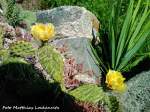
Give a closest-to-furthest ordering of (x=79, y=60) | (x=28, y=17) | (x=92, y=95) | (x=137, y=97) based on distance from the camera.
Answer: (x=92, y=95), (x=137, y=97), (x=79, y=60), (x=28, y=17)

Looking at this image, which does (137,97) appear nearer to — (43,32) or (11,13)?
(43,32)

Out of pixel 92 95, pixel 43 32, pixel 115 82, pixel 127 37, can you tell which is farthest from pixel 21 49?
pixel 127 37

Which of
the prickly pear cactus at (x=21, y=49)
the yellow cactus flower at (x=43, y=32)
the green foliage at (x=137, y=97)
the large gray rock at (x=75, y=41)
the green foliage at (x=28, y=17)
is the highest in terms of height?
the yellow cactus flower at (x=43, y=32)

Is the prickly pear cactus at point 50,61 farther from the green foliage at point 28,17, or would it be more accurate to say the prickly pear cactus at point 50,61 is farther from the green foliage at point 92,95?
the green foliage at point 28,17

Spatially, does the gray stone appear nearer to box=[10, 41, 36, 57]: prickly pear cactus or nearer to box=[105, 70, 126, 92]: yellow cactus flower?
box=[105, 70, 126, 92]: yellow cactus flower

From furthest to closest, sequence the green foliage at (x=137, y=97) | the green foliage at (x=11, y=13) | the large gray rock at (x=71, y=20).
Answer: the large gray rock at (x=71, y=20) → the green foliage at (x=11, y=13) → the green foliage at (x=137, y=97)

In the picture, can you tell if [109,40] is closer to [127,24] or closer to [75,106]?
[127,24]

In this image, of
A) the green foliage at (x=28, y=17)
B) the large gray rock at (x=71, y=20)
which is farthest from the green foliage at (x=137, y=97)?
the green foliage at (x=28, y=17)
